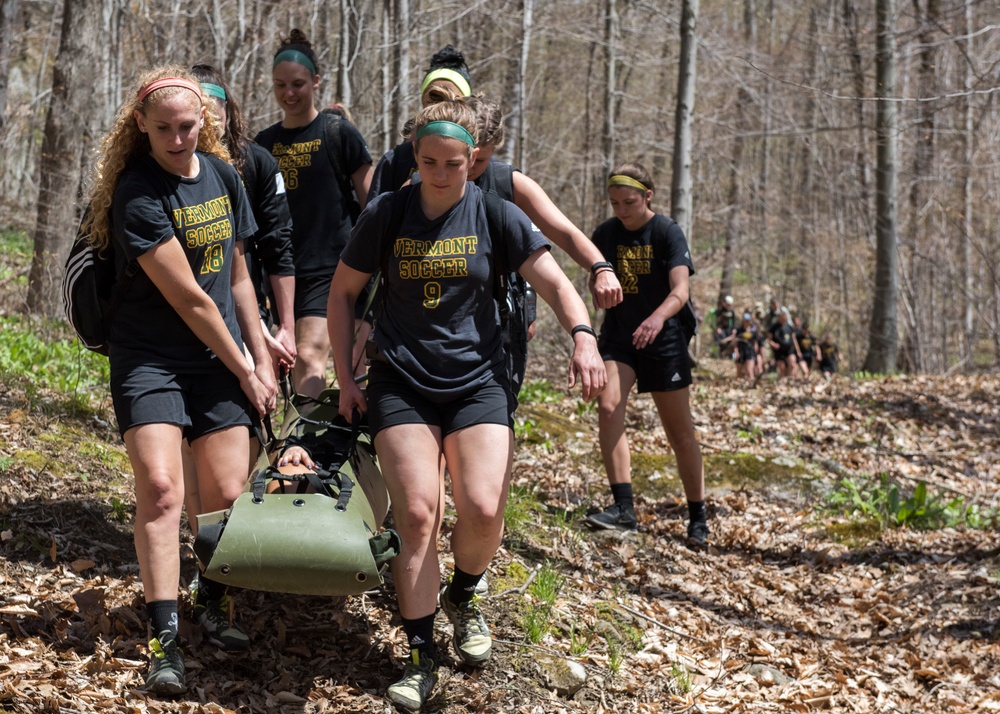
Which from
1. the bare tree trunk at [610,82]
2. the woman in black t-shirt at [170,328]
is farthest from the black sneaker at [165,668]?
the bare tree trunk at [610,82]

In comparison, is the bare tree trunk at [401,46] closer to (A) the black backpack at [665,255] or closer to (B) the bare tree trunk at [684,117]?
(B) the bare tree trunk at [684,117]

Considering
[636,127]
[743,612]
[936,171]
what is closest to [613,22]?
[636,127]

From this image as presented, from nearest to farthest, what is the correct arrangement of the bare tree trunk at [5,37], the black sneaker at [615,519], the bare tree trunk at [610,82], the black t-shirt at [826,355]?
the black sneaker at [615,519] < the bare tree trunk at [5,37] < the bare tree trunk at [610,82] < the black t-shirt at [826,355]

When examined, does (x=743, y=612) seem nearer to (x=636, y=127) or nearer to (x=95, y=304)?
(x=95, y=304)

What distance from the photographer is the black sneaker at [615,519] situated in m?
6.18

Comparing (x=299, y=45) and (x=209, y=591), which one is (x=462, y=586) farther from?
(x=299, y=45)

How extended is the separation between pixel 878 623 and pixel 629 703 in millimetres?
2118

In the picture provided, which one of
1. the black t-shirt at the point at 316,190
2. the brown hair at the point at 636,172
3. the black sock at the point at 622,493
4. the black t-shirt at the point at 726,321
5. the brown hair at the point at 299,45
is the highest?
the brown hair at the point at 299,45

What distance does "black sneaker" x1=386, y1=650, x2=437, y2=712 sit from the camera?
3.56 metres

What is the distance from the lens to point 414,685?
361 cm

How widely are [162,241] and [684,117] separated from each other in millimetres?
8664

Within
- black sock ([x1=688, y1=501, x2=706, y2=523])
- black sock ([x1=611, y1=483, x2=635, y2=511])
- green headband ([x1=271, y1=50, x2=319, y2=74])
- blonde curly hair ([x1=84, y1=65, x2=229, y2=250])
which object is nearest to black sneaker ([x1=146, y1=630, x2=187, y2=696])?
blonde curly hair ([x1=84, y1=65, x2=229, y2=250])

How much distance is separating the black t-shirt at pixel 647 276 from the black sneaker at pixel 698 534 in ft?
4.05

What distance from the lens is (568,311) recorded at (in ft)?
12.1
